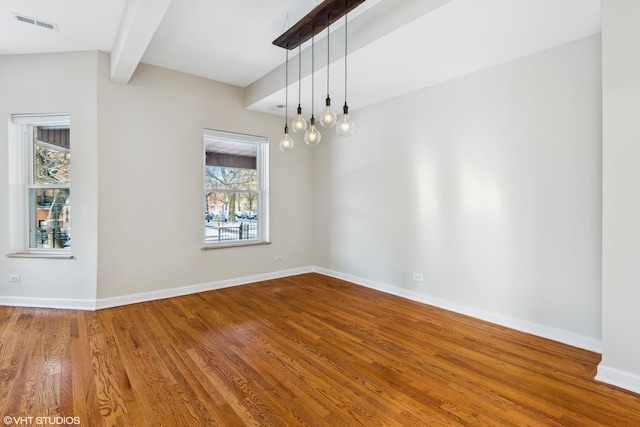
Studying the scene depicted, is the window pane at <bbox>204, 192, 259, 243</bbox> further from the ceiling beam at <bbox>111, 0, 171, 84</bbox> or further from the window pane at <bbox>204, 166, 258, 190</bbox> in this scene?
the ceiling beam at <bbox>111, 0, 171, 84</bbox>

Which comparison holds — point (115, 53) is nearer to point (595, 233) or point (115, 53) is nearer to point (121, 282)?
point (121, 282)

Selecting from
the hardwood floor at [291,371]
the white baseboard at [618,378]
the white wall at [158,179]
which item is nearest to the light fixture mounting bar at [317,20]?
the white wall at [158,179]

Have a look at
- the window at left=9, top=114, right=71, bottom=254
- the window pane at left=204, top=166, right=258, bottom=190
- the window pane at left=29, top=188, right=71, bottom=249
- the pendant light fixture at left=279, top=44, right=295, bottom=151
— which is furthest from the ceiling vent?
the pendant light fixture at left=279, top=44, right=295, bottom=151

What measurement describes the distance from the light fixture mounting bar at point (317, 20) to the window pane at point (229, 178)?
2320 millimetres

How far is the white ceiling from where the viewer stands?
8.18 ft

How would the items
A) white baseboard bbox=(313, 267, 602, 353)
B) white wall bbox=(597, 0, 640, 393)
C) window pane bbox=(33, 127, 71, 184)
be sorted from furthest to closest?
window pane bbox=(33, 127, 71, 184)
white baseboard bbox=(313, 267, 602, 353)
white wall bbox=(597, 0, 640, 393)

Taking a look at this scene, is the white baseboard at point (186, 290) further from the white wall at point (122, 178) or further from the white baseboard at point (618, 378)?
the white baseboard at point (618, 378)

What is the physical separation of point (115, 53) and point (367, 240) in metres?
4.02

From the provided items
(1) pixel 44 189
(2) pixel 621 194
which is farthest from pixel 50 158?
(2) pixel 621 194

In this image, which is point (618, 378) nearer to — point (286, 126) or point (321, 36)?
point (286, 126)

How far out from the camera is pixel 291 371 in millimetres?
2438

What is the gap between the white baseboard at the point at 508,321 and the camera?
111 inches

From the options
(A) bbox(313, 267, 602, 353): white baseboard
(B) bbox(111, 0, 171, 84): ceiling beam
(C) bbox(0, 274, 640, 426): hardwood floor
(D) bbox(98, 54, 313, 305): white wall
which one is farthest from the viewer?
(D) bbox(98, 54, 313, 305): white wall

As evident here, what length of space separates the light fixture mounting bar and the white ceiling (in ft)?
0.69
